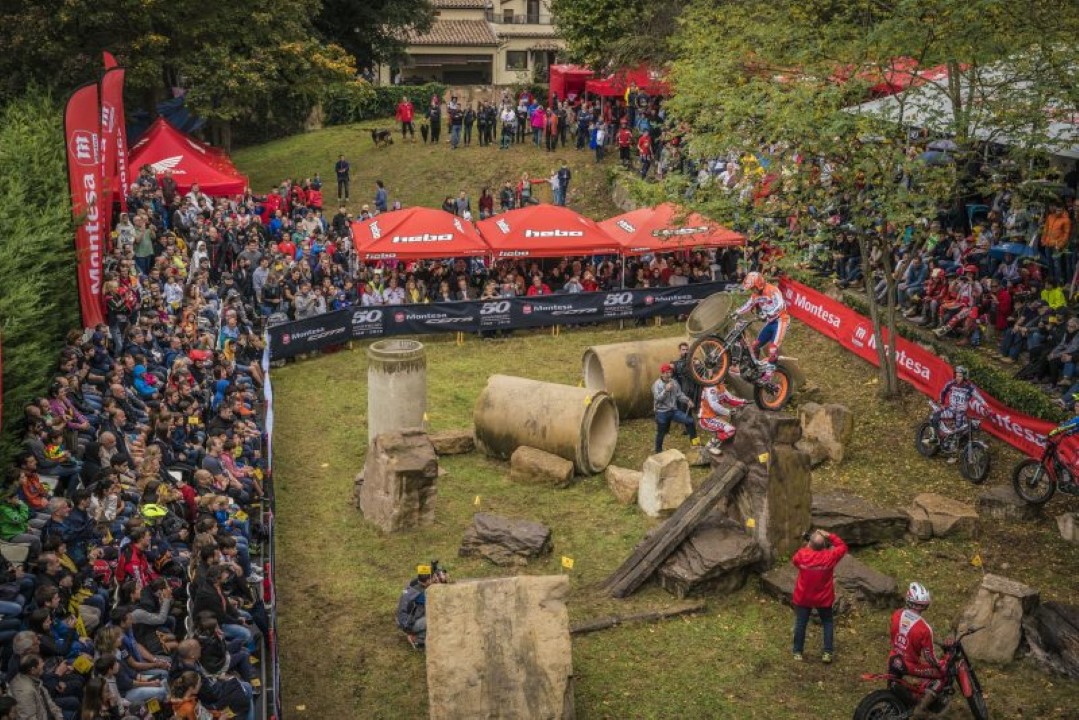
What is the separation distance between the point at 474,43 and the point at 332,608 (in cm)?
5358

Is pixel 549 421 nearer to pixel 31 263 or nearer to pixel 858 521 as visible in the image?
pixel 858 521

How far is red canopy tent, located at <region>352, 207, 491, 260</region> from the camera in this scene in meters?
28.9

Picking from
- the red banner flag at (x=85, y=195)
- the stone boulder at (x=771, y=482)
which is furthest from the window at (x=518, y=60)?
the stone boulder at (x=771, y=482)

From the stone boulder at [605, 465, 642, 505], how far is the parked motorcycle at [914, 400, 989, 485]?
5281 mm

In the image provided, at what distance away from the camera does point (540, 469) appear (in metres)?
20.1

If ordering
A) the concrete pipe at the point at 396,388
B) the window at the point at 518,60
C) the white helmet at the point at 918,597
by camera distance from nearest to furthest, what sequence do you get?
the white helmet at the point at 918,597 → the concrete pipe at the point at 396,388 → the window at the point at 518,60

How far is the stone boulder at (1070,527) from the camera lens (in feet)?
57.8

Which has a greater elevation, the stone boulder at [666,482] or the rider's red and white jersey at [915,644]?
the rider's red and white jersey at [915,644]

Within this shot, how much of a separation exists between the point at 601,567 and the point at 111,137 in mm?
13364

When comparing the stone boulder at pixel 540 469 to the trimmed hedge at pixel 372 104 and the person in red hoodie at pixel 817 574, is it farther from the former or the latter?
the trimmed hedge at pixel 372 104

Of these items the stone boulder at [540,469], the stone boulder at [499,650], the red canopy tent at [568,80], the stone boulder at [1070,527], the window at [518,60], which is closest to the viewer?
the stone boulder at [499,650]

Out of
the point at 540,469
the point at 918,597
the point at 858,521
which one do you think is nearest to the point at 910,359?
the point at 858,521

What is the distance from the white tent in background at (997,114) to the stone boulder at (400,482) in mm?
10744

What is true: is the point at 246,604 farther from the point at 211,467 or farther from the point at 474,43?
the point at 474,43
